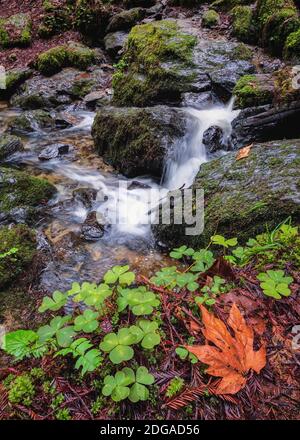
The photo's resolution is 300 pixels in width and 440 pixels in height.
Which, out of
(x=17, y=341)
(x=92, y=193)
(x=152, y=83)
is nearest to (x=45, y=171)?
(x=92, y=193)

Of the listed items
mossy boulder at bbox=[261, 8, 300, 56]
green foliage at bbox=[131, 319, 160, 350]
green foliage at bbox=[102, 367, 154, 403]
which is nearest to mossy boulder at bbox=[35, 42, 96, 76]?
mossy boulder at bbox=[261, 8, 300, 56]

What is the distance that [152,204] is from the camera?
5.25 meters

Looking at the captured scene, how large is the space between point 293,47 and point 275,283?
6.52 m

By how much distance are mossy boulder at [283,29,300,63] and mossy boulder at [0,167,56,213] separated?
5.69m

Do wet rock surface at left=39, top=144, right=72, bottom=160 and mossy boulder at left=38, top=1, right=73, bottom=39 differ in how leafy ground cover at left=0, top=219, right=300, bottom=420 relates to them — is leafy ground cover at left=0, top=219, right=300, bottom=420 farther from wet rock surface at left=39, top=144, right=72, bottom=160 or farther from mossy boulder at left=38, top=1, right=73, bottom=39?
mossy boulder at left=38, top=1, right=73, bottom=39

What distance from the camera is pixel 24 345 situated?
1.88m

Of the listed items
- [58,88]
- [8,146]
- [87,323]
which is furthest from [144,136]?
[58,88]

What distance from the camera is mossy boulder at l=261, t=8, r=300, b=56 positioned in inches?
280

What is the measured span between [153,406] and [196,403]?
21cm

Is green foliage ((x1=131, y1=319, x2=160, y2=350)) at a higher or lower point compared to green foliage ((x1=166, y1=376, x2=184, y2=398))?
higher

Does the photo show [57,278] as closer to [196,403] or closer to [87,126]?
[196,403]

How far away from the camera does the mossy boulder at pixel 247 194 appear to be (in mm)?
3350

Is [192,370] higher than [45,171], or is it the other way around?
[192,370]

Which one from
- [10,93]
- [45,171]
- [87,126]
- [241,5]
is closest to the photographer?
[45,171]
